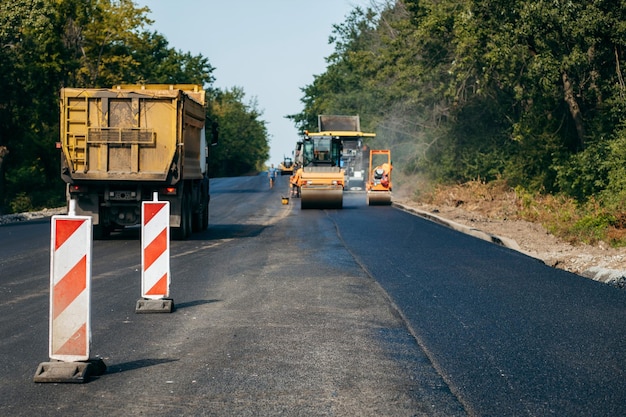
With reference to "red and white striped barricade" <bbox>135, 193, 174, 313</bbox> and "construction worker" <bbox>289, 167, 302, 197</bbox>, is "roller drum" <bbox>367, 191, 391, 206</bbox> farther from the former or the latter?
"red and white striped barricade" <bbox>135, 193, 174, 313</bbox>

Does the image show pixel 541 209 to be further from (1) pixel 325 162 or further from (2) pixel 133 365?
(2) pixel 133 365

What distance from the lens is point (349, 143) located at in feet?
166

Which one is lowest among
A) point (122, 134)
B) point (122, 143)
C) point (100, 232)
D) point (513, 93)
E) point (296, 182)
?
point (100, 232)

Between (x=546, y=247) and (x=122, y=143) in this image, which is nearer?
(x=546, y=247)

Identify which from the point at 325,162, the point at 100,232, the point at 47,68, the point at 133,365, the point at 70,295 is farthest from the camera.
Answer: the point at 47,68

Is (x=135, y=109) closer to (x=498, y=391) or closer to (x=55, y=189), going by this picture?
(x=498, y=391)

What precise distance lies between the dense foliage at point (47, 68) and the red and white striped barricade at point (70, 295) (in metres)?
31.8

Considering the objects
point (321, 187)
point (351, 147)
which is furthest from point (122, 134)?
point (351, 147)

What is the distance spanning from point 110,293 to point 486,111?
3127 cm

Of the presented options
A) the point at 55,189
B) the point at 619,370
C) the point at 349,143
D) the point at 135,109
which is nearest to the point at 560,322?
the point at 619,370

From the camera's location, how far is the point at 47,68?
4581 centimetres

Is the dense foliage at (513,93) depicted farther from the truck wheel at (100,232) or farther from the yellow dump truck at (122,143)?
the truck wheel at (100,232)

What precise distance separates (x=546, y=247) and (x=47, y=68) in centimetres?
3204

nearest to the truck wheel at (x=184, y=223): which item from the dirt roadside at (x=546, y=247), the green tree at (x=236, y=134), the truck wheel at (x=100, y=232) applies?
the truck wheel at (x=100, y=232)
